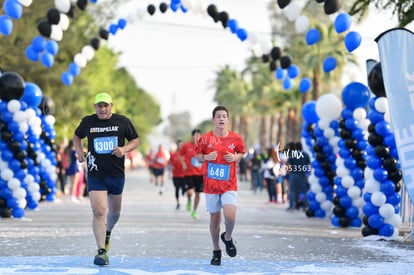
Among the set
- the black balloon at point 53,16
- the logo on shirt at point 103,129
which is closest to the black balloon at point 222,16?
the black balloon at point 53,16

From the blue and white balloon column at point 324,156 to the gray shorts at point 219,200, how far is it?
8.67 meters

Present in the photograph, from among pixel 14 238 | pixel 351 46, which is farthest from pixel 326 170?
pixel 14 238

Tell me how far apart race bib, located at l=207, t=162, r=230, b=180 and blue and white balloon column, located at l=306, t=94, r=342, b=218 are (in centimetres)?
867

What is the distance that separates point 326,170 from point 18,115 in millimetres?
7020

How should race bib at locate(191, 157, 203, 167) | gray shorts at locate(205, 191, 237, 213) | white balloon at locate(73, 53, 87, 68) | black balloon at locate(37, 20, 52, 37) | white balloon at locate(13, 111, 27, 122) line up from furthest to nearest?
white balloon at locate(73, 53, 87, 68)
black balloon at locate(37, 20, 52, 37)
race bib at locate(191, 157, 203, 167)
white balloon at locate(13, 111, 27, 122)
gray shorts at locate(205, 191, 237, 213)

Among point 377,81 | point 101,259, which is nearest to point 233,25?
point 377,81

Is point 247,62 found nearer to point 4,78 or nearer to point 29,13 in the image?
point 29,13

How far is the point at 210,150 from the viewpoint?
10.2 meters

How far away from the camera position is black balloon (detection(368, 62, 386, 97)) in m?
14.1

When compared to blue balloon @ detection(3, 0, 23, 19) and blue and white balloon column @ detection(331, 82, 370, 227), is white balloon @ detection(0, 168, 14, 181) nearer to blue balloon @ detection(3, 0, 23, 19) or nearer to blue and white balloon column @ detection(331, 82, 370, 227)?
blue balloon @ detection(3, 0, 23, 19)

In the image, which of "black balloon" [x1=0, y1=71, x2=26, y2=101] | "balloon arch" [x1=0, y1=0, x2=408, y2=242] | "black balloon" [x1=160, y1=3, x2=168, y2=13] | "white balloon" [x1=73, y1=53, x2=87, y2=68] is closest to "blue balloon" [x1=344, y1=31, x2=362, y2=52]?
"balloon arch" [x1=0, y1=0, x2=408, y2=242]

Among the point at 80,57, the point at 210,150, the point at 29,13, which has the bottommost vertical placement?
the point at 210,150

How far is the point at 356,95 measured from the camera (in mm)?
16938

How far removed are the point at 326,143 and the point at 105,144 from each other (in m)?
10.0
